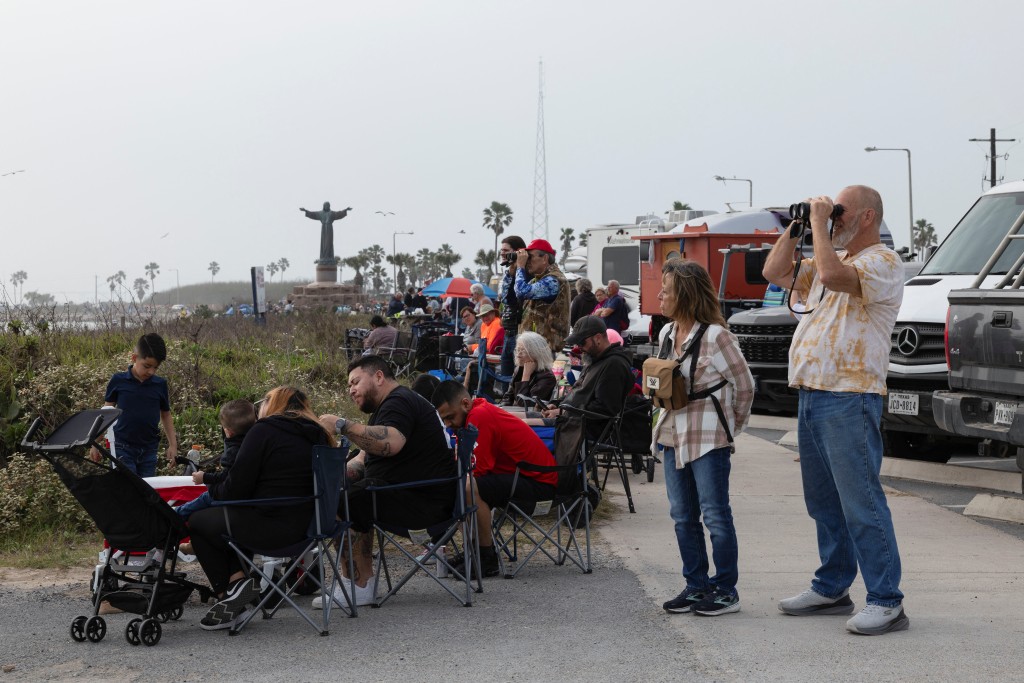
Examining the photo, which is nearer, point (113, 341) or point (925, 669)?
point (925, 669)

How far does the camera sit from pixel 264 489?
236 inches

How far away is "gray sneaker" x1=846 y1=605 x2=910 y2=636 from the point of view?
Result: 18.4 ft

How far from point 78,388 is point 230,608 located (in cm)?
510

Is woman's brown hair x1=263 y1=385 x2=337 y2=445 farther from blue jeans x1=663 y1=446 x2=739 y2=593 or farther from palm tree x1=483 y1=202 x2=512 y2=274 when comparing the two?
palm tree x1=483 y1=202 x2=512 y2=274

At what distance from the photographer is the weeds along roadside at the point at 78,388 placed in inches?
344

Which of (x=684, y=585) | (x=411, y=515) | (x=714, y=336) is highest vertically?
(x=714, y=336)

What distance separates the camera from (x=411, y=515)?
6.50m

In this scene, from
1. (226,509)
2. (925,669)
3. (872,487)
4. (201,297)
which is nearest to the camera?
(925,669)

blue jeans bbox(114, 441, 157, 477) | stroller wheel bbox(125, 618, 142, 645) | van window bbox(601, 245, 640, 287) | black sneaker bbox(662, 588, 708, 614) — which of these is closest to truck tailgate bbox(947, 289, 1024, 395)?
black sneaker bbox(662, 588, 708, 614)

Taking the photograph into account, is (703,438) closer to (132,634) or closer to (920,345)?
(132,634)

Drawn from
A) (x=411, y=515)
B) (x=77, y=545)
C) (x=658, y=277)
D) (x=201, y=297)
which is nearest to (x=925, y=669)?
(x=411, y=515)

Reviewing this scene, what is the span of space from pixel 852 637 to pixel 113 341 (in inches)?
381

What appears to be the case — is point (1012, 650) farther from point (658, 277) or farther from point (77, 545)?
point (658, 277)

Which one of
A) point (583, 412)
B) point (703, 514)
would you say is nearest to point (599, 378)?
point (583, 412)
